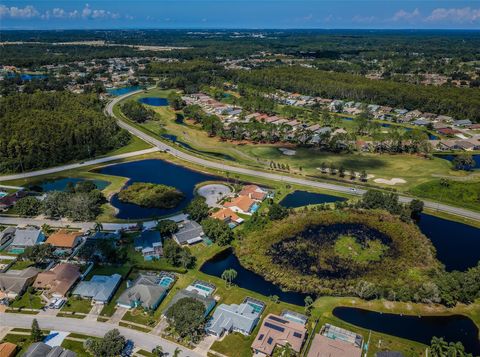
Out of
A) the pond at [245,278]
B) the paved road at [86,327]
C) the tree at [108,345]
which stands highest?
the tree at [108,345]

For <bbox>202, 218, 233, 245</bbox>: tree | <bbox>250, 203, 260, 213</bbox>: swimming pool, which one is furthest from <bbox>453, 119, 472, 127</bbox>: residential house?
<bbox>202, 218, 233, 245</bbox>: tree

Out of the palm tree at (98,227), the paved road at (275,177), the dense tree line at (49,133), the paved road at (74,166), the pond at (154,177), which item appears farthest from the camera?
the dense tree line at (49,133)

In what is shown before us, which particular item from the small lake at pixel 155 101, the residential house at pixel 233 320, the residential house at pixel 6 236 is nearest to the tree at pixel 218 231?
the residential house at pixel 233 320

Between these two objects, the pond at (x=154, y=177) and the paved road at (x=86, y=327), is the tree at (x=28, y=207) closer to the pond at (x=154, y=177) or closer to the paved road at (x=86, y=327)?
the pond at (x=154, y=177)

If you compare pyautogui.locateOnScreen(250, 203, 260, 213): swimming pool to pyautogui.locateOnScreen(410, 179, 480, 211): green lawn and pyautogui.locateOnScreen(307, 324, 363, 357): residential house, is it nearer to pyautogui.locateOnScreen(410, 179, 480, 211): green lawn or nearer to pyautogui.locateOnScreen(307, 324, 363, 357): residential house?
pyautogui.locateOnScreen(307, 324, 363, 357): residential house

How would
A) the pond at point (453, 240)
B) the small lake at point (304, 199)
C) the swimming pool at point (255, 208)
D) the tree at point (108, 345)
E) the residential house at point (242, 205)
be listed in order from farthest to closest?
the small lake at point (304, 199) < the swimming pool at point (255, 208) < the residential house at point (242, 205) < the pond at point (453, 240) < the tree at point (108, 345)

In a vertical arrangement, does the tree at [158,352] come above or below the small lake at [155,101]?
below

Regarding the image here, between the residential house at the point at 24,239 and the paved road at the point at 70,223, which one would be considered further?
the paved road at the point at 70,223
